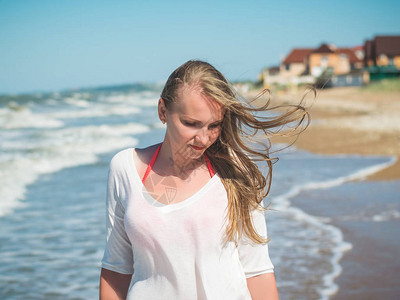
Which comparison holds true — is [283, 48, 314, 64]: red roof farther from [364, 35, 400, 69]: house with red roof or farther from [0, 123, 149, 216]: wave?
[0, 123, 149, 216]: wave

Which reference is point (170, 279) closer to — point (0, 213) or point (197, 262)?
point (197, 262)

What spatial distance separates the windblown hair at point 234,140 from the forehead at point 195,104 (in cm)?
2

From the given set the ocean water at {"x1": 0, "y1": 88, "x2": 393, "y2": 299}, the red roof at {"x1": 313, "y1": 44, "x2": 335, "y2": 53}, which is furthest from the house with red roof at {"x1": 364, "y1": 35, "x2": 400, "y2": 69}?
the ocean water at {"x1": 0, "y1": 88, "x2": 393, "y2": 299}

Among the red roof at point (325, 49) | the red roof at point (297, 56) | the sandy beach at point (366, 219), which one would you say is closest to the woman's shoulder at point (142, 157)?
the sandy beach at point (366, 219)

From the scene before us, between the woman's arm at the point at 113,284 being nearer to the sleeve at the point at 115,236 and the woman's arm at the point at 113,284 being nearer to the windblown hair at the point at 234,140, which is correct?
the sleeve at the point at 115,236

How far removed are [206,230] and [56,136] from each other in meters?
21.0

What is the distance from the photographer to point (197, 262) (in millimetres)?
1659

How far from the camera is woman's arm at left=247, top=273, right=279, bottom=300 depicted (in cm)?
179

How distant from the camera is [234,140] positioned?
184cm

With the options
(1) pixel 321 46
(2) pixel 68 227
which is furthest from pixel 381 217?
(1) pixel 321 46

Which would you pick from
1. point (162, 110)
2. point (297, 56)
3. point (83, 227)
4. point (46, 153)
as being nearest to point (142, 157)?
point (162, 110)

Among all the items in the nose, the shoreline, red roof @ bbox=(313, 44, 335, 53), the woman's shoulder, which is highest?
the nose

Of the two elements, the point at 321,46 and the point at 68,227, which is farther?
the point at 321,46

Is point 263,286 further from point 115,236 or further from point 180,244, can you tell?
point 115,236
